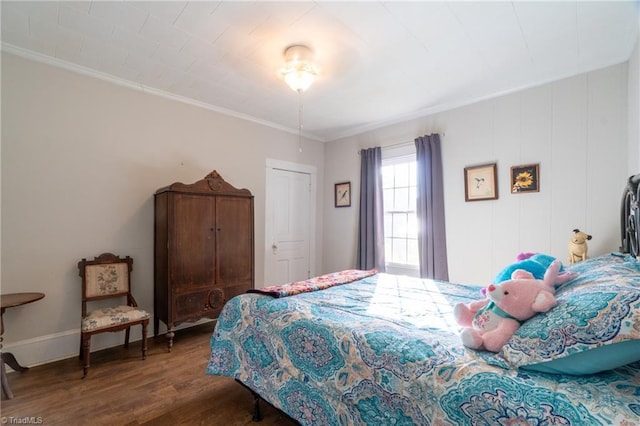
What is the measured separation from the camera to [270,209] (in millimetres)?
4254

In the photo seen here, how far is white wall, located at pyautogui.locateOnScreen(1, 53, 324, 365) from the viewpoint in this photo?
8.13 feet

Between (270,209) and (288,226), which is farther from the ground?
(270,209)

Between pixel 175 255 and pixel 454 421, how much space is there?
268 centimetres

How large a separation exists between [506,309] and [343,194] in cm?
359

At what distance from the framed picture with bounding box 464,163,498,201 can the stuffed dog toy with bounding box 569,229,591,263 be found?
0.82 metres

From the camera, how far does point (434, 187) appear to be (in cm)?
361

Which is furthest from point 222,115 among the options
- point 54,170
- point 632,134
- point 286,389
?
Result: point 632,134

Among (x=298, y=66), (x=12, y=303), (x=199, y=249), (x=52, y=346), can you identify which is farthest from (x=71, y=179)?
(x=298, y=66)

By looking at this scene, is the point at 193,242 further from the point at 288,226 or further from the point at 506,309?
the point at 506,309

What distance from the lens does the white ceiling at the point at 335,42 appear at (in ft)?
6.50

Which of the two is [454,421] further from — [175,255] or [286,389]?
[175,255]

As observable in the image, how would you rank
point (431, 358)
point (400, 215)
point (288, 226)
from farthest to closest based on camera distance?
point (288, 226)
point (400, 215)
point (431, 358)

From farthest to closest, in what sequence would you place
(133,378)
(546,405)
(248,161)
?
(248,161)
(133,378)
(546,405)

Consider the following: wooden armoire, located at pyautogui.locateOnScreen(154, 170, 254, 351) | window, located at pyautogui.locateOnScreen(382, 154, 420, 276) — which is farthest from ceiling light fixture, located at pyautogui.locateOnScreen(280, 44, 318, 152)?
window, located at pyautogui.locateOnScreen(382, 154, 420, 276)
